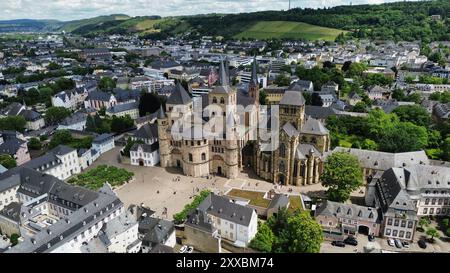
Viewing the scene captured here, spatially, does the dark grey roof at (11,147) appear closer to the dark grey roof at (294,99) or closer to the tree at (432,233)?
the dark grey roof at (294,99)

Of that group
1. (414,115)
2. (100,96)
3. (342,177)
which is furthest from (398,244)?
(100,96)

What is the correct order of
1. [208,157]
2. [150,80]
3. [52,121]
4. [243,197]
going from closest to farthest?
[243,197] < [208,157] < [52,121] < [150,80]

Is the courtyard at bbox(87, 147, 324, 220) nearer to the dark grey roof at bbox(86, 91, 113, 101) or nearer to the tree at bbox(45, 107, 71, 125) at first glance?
the tree at bbox(45, 107, 71, 125)

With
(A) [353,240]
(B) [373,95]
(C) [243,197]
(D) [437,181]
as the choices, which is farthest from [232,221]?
(B) [373,95]

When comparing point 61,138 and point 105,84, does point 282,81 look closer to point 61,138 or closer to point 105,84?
point 105,84

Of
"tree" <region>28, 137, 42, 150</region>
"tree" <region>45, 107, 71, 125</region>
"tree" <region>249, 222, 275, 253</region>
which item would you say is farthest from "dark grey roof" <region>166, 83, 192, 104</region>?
"tree" <region>45, 107, 71, 125</region>

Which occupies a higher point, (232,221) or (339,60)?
(339,60)
